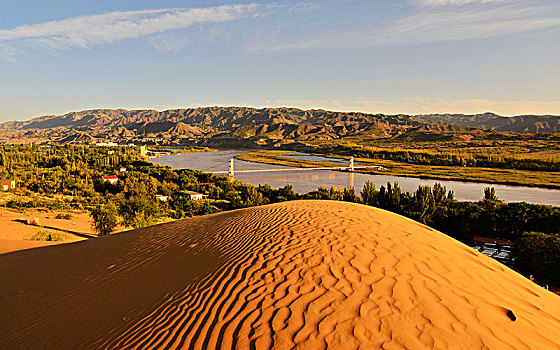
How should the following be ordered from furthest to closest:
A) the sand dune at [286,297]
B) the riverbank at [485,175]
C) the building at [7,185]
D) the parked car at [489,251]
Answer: the riverbank at [485,175] < the building at [7,185] < the parked car at [489,251] < the sand dune at [286,297]

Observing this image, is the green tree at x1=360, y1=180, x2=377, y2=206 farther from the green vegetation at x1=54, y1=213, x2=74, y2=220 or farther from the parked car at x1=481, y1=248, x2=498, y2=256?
the green vegetation at x1=54, y1=213, x2=74, y2=220

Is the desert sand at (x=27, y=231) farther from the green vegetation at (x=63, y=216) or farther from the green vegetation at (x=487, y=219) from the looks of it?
the green vegetation at (x=487, y=219)

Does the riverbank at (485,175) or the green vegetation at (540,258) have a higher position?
the green vegetation at (540,258)

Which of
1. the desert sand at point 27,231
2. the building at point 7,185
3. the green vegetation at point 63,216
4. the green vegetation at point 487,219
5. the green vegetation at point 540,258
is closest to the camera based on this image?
the desert sand at point 27,231

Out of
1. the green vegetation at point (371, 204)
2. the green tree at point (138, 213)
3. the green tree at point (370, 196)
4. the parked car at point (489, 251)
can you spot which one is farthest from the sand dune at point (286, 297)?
the green tree at point (370, 196)

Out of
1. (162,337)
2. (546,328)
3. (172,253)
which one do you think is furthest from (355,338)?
(172,253)

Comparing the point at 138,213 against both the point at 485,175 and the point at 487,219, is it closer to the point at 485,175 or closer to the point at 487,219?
the point at 487,219

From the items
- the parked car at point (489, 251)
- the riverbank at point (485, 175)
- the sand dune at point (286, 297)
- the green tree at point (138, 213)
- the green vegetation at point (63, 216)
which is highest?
the sand dune at point (286, 297)

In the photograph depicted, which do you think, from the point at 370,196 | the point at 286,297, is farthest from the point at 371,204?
the point at 286,297
